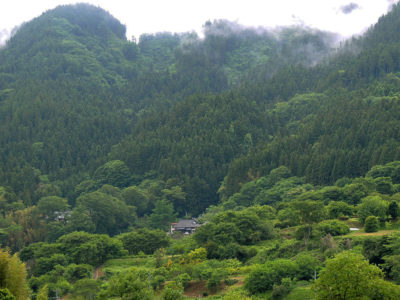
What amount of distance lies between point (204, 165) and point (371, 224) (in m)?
66.7

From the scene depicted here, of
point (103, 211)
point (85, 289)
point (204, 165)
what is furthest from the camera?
point (204, 165)

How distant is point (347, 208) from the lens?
192 feet

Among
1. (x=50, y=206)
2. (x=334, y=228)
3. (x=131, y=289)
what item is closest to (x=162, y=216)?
(x=50, y=206)

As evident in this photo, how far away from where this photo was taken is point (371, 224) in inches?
1932

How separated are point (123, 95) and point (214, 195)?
219ft

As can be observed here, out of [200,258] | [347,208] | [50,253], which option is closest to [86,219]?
[50,253]

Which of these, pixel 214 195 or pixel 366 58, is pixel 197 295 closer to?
pixel 214 195

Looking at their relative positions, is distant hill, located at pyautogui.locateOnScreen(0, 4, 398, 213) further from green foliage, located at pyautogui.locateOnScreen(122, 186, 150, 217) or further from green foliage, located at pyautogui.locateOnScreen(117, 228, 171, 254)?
green foliage, located at pyautogui.locateOnScreen(117, 228, 171, 254)

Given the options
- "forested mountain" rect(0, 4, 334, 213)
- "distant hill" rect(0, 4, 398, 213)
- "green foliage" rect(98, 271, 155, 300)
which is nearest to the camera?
"green foliage" rect(98, 271, 155, 300)

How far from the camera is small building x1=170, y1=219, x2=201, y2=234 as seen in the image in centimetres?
9256

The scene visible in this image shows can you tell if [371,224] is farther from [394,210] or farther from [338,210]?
[338,210]

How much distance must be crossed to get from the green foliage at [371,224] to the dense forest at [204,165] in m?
0.10

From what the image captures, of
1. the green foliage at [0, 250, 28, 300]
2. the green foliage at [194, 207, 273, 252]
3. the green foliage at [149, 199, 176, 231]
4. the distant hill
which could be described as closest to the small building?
the green foliage at [149, 199, 176, 231]

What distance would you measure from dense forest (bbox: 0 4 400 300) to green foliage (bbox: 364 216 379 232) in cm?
10
